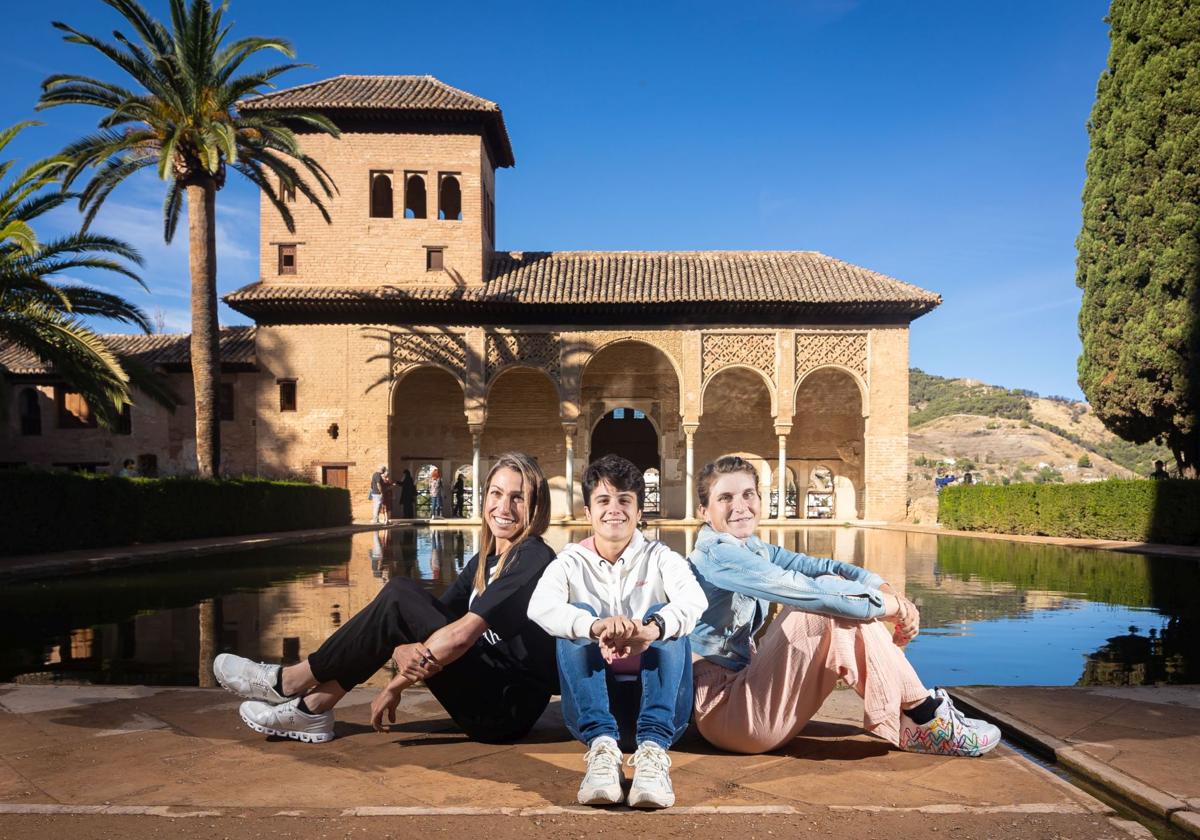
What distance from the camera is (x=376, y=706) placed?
3.16 metres

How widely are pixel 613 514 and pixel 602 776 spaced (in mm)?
775

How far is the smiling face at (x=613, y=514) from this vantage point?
9.36ft

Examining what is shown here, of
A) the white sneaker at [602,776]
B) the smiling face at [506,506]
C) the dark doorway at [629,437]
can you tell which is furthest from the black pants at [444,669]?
the dark doorway at [629,437]

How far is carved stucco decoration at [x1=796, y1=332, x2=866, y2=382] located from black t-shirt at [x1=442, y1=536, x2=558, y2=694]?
2332 cm

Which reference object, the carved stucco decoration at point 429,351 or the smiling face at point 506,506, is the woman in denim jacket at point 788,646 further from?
the carved stucco decoration at point 429,351

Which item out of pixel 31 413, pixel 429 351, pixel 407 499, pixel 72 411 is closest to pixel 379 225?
pixel 429 351

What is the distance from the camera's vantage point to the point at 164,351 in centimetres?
2720

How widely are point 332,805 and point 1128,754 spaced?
2.52 metres

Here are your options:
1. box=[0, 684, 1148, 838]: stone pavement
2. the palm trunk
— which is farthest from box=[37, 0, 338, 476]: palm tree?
box=[0, 684, 1148, 838]: stone pavement

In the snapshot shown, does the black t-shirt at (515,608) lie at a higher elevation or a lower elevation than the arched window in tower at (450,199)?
lower

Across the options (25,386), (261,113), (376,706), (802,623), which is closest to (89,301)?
(261,113)

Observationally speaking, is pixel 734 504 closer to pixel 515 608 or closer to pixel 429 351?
pixel 515 608

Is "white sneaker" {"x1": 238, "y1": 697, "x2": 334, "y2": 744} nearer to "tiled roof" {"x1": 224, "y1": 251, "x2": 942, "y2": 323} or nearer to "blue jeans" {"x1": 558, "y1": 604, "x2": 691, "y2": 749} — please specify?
"blue jeans" {"x1": 558, "y1": 604, "x2": 691, "y2": 749}

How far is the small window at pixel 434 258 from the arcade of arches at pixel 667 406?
6.86ft
